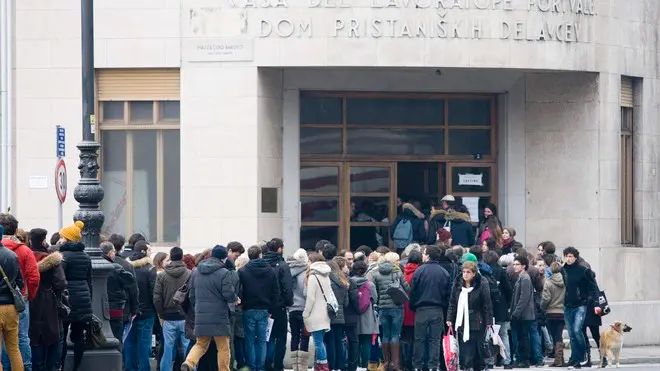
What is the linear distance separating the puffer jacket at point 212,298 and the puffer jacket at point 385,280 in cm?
294

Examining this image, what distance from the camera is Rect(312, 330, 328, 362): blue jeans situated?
2183 cm

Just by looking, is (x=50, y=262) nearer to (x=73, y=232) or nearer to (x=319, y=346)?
(x=73, y=232)

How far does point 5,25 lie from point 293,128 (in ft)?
17.8

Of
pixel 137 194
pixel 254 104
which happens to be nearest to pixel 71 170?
pixel 137 194

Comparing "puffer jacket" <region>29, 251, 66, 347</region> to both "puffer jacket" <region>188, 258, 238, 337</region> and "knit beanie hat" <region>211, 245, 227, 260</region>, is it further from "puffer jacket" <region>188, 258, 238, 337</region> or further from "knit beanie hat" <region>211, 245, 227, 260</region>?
"knit beanie hat" <region>211, 245, 227, 260</region>

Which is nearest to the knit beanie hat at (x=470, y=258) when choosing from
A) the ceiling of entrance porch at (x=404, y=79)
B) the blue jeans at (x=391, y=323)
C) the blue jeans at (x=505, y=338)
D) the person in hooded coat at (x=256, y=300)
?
the blue jeans at (x=391, y=323)

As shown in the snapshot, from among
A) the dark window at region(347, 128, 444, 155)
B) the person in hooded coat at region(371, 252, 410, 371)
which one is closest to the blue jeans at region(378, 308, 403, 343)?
the person in hooded coat at region(371, 252, 410, 371)

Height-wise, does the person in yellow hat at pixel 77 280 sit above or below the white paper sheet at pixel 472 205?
below

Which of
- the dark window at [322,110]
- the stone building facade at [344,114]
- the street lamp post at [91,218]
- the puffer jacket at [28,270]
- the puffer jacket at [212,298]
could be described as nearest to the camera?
the puffer jacket at [28,270]

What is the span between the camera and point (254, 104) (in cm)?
2741

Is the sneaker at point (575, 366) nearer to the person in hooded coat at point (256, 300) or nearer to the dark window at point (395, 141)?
the person in hooded coat at point (256, 300)

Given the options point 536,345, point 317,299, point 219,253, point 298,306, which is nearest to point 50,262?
point 219,253

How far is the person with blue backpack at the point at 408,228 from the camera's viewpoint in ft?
93.2

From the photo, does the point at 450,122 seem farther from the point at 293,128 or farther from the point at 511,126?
the point at 293,128
